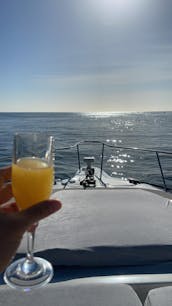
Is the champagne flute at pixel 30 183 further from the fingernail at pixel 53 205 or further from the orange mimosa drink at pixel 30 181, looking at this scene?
the fingernail at pixel 53 205

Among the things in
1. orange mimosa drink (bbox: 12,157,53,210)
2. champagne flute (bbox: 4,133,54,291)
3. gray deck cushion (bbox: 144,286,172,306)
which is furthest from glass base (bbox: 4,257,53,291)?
gray deck cushion (bbox: 144,286,172,306)

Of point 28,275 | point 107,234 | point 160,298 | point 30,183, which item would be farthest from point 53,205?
point 107,234

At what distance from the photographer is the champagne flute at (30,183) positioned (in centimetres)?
94

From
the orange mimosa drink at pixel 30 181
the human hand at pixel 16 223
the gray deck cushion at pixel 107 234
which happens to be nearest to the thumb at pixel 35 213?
the human hand at pixel 16 223

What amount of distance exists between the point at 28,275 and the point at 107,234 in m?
0.56

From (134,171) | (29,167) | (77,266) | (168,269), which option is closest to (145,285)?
(168,269)

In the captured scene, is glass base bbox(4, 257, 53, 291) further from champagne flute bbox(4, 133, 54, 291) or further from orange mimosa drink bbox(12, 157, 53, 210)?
orange mimosa drink bbox(12, 157, 53, 210)

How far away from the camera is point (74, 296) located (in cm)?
103

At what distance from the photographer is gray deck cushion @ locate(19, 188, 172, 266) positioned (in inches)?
53.8

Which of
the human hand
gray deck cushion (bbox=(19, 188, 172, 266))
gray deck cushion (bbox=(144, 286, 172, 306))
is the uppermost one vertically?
the human hand

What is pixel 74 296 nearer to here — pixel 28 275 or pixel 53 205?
pixel 28 275

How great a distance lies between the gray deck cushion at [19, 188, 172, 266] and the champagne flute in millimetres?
319

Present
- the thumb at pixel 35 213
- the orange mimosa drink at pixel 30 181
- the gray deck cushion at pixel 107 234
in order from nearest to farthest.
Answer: the thumb at pixel 35 213 → the orange mimosa drink at pixel 30 181 → the gray deck cushion at pixel 107 234

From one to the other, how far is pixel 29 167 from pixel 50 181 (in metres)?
0.09
